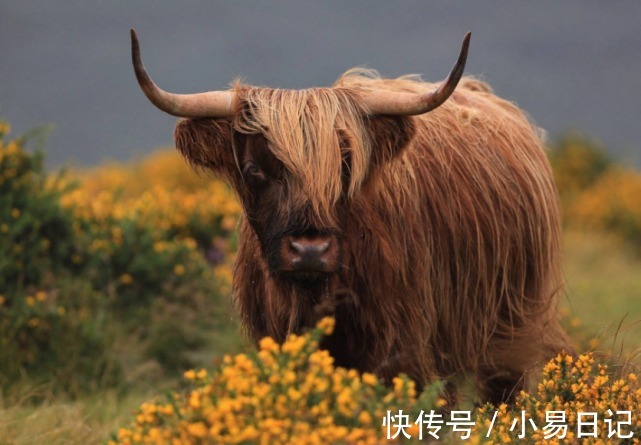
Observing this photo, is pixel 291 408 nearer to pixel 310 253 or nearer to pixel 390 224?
pixel 310 253

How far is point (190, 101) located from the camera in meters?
Result: 4.89

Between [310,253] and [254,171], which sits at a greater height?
[254,171]

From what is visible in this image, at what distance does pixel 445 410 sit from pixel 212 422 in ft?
6.73

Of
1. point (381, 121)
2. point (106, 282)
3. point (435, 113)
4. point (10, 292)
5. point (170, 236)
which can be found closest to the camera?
point (381, 121)

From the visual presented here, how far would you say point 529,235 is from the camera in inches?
230

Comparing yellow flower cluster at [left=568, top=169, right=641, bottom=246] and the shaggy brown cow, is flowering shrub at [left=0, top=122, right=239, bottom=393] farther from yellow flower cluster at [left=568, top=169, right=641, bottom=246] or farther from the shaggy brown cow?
yellow flower cluster at [left=568, top=169, right=641, bottom=246]

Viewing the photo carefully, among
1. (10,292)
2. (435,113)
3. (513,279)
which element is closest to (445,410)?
(513,279)

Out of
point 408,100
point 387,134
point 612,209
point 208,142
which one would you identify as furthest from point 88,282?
point 612,209

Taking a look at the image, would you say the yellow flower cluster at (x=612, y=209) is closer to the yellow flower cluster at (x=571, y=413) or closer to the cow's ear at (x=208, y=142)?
the cow's ear at (x=208, y=142)

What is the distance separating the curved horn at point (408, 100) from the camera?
15.2ft

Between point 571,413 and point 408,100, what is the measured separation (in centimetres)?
152

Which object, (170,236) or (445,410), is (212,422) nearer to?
(445,410)

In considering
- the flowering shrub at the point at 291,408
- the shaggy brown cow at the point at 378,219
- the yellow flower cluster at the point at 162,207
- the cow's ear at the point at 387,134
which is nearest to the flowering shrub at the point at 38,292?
the yellow flower cluster at the point at 162,207

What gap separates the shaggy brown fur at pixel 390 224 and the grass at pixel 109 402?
1.94ft
